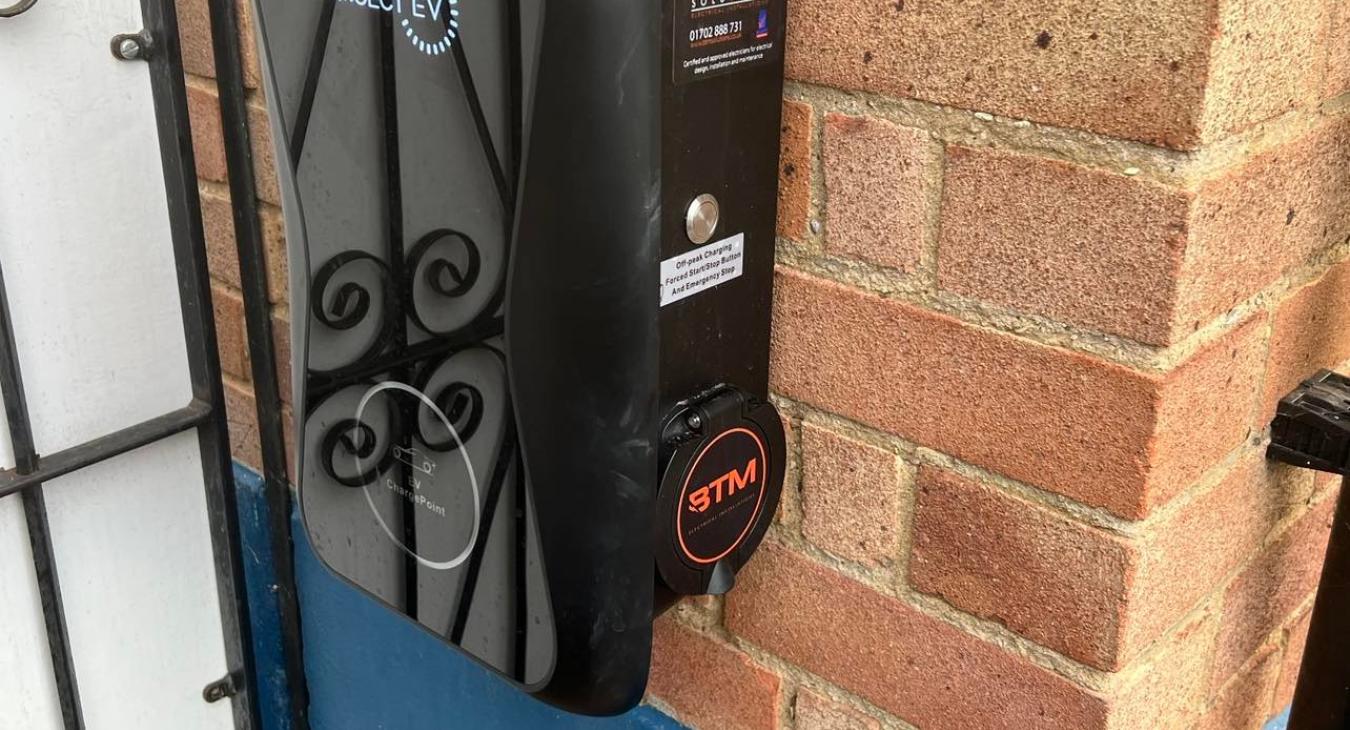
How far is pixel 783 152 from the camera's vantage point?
695 millimetres

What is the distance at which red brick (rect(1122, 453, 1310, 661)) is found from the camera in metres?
0.63

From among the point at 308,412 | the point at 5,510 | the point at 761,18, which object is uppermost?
the point at 761,18

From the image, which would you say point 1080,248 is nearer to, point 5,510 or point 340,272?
point 340,272

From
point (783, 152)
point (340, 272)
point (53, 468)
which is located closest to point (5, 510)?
point (53, 468)

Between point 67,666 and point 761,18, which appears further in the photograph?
point 67,666

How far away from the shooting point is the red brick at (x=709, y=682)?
0.83 meters

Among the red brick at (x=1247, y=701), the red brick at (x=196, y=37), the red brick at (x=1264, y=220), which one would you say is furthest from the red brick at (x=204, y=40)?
the red brick at (x=1247, y=701)

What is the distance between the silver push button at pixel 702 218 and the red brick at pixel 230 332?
644mm

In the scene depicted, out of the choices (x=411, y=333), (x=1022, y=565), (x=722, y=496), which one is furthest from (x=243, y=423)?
(x=1022, y=565)

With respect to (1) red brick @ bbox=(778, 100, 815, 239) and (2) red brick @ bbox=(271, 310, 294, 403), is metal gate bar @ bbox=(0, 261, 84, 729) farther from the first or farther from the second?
(1) red brick @ bbox=(778, 100, 815, 239)

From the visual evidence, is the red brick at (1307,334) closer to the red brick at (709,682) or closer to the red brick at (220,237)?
the red brick at (709,682)

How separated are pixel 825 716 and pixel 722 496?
0.20m

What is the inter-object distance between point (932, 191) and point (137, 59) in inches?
A: 27.5

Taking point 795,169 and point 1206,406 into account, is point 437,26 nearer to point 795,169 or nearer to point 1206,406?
point 795,169
